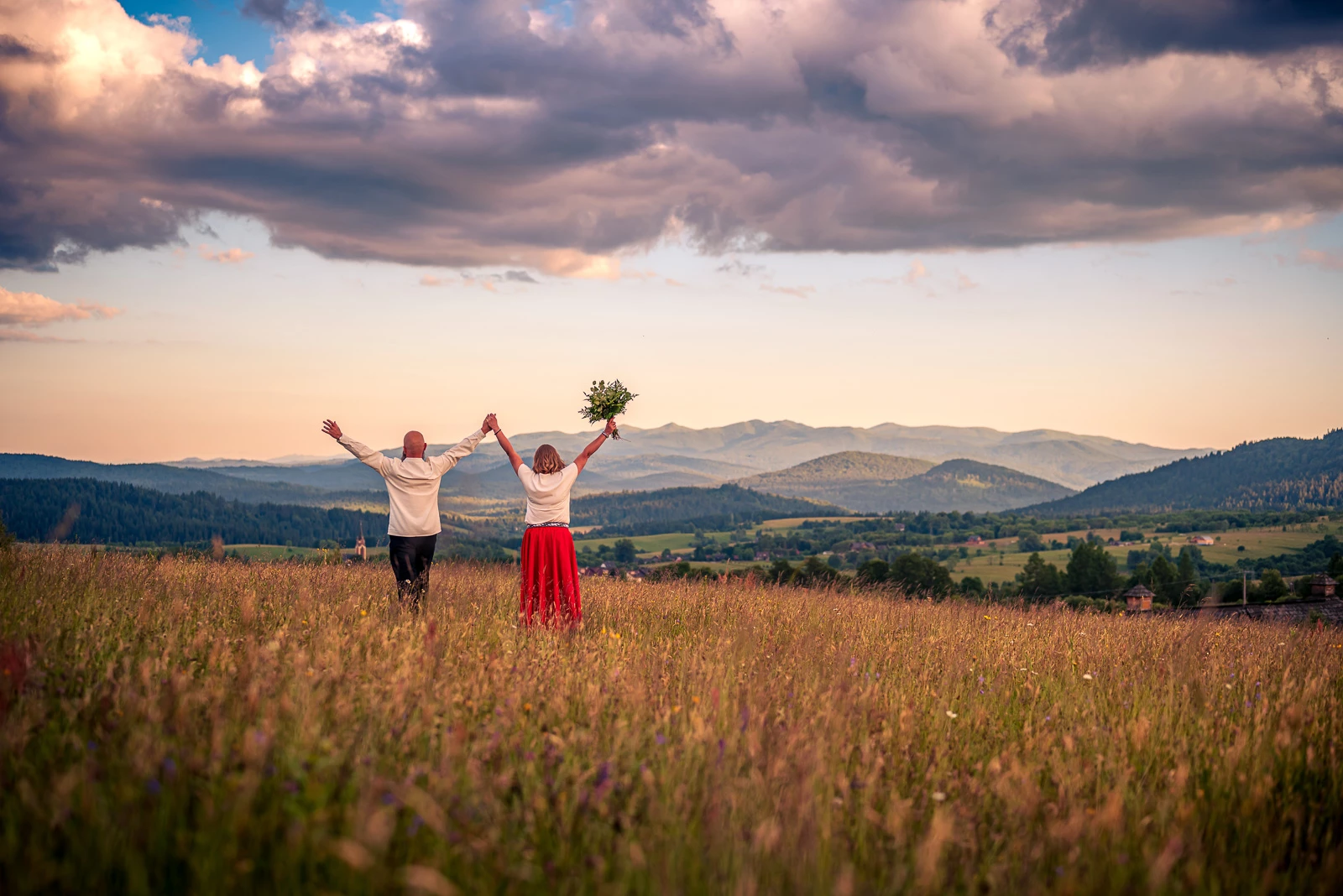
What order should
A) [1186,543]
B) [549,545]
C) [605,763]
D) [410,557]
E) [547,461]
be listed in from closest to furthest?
[605,763] < [549,545] < [547,461] < [410,557] < [1186,543]

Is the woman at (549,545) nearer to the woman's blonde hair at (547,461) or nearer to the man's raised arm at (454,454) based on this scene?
the woman's blonde hair at (547,461)

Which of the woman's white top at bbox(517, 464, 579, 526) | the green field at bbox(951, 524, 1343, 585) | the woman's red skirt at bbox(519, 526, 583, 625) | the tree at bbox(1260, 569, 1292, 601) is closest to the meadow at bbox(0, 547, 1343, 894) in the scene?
the woman's red skirt at bbox(519, 526, 583, 625)

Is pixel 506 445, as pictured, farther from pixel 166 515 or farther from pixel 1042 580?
pixel 166 515

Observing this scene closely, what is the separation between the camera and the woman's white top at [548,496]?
31.2ft

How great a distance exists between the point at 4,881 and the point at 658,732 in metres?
2.88

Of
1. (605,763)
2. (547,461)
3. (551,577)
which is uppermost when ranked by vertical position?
(547,461)

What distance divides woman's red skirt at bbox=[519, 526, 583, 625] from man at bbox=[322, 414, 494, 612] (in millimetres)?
1490

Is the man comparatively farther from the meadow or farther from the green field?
the green field

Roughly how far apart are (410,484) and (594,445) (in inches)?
87.8

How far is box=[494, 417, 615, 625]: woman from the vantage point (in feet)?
30.4

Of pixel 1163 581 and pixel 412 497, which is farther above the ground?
pixel 412 497

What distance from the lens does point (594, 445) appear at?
10227mm

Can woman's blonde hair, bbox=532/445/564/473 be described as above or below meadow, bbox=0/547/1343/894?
above

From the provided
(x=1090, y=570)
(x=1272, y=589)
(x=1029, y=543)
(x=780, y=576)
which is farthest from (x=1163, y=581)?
(x=1029, y=543)
